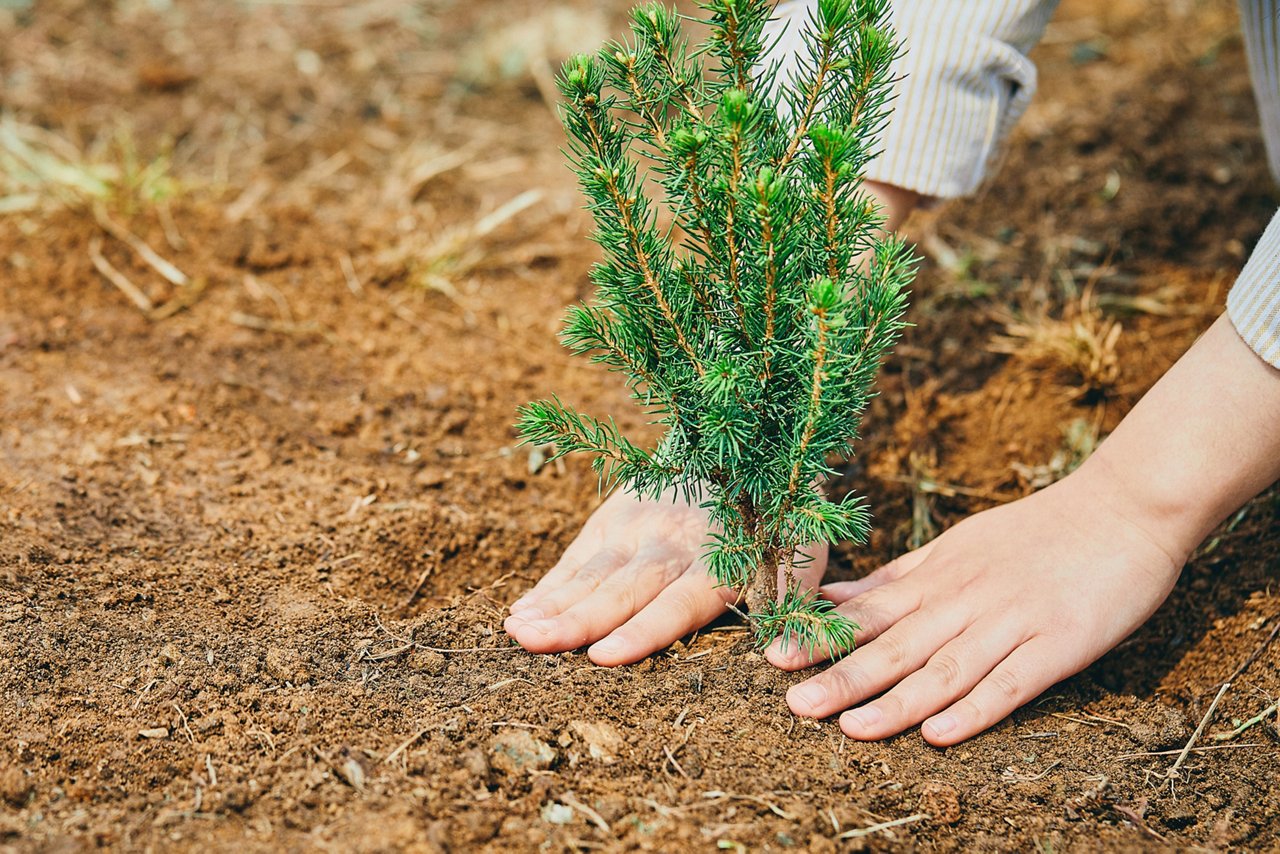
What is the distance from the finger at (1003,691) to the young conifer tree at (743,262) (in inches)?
10.5

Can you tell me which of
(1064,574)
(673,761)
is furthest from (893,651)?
(673,761)

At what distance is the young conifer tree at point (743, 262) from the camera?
1516mm

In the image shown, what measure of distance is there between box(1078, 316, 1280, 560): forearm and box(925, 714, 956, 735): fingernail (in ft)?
1.86

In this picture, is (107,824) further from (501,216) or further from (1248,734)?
(501,216)

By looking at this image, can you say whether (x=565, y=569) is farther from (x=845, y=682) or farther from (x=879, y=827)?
(x=879, y=827)

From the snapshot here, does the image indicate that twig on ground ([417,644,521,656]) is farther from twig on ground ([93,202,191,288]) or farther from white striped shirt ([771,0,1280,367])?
A: twig on ground ([93,202,191,288])

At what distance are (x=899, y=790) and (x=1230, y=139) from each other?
315 cm

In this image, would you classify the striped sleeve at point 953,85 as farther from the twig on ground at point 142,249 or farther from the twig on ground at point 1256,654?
the twig on ground at point 142,249

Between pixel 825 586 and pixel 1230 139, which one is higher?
pixel 1230 139

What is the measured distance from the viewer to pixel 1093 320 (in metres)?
2.95

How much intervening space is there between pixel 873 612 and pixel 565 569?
644 mm

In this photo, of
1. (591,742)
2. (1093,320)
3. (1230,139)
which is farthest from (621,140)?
(1230,139)

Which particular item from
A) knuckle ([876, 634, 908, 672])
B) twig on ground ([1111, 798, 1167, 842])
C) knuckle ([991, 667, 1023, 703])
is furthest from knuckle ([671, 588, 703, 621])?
twig on ground ([1111, 798, 1167, 842])

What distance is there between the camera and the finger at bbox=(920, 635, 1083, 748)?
188cm
